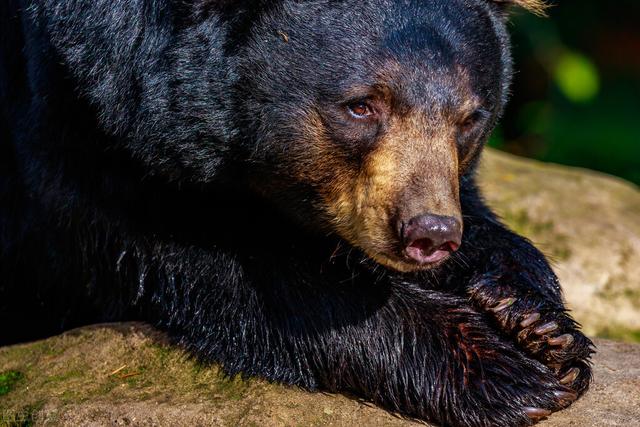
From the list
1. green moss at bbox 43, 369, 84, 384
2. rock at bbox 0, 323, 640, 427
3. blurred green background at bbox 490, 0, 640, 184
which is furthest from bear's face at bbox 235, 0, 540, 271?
blurred green background at bbox 490, 0, 640, 184

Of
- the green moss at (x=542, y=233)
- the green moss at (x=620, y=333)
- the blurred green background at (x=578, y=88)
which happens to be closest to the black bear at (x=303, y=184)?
the green moss at (x=620, y=333)

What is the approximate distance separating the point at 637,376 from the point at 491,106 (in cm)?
149

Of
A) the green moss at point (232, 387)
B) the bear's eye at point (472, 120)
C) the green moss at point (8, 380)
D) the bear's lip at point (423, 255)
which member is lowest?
the green moss at point (8, 380)

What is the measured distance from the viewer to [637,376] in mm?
5148

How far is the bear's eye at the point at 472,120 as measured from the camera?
4875 mm

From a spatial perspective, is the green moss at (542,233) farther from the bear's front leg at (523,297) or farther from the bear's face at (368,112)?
the bear's face at (368,112)

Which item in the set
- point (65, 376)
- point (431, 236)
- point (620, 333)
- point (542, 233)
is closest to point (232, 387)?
point (65, 376)

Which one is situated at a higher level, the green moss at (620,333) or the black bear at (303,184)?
the black bear at (303,184)

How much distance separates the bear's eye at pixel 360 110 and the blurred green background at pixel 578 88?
806 cm

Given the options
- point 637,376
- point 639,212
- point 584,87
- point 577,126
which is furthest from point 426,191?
point 577,126

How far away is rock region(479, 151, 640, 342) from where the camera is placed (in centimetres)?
716

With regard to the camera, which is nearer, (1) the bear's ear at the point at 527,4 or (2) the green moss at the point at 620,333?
(1) the bear's ear at the point at 527,4

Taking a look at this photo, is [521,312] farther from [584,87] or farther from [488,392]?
[584,87]

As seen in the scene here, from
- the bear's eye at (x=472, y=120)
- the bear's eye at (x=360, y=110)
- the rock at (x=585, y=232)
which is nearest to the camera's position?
the bear's eye at (x=360, y=110)
